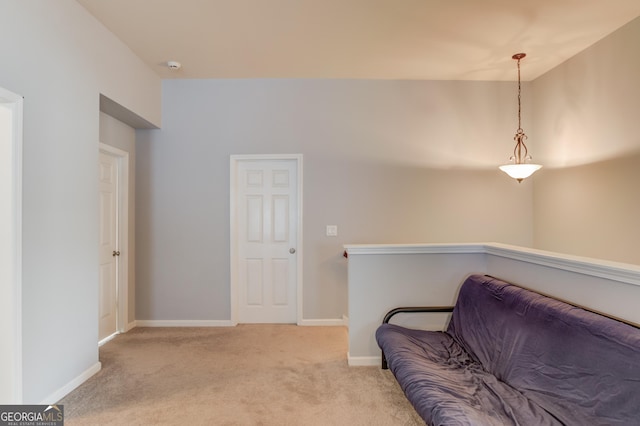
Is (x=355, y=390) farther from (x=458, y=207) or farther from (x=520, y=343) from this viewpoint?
(x=458, y=207)

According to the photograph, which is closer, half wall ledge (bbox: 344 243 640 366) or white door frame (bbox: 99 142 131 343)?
half wall ledge (bbox: 344 243 640 366)

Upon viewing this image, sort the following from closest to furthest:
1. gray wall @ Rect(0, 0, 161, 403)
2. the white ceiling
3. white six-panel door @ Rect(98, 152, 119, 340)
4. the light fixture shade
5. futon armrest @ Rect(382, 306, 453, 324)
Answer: gray wall @ Rect(0, 0, 161, 403) < the white ceiling < futon armrest @ Rect(382, 306, 453, 324) < the light fixture shade < white six-panel door @ Rect(98, 152, 119, 340)

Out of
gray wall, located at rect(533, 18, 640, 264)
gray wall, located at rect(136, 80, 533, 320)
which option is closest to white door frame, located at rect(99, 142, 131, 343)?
gray wall, located at rect(136, 80, 533, 320)

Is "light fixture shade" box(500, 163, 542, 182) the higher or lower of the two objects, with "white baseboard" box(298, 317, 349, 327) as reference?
higher

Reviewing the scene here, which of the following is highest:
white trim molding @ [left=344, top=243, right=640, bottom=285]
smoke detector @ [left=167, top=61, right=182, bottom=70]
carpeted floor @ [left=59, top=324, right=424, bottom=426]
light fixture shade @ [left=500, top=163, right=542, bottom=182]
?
smoke detector @ [left=167, top=61, right=182, bottom=70]

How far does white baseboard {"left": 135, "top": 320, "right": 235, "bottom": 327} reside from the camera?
375 centimetres

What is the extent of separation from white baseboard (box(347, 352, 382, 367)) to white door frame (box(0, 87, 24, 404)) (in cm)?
223

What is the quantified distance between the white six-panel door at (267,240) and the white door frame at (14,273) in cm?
209

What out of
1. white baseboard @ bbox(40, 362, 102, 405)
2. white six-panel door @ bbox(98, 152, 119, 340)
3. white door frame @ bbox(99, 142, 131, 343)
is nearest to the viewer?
white baseboard @ bbox(40, 362, 102, 405)

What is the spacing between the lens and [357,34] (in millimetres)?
2883

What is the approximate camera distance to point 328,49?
3133mm

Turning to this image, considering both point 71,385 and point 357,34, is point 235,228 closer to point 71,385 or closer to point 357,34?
point 71,385

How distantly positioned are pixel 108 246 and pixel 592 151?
497 cm

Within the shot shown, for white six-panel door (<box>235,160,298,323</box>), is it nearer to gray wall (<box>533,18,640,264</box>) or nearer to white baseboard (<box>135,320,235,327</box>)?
white baseboard (<box>135,320,235,327</box>)
